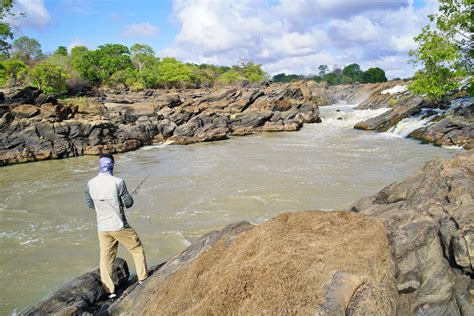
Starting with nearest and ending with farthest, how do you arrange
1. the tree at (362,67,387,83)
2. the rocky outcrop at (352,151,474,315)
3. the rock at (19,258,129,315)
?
the rocky outcrop at (352,151,474,315)
the rock at (19,258,129,315)
the tree at (362,67,387,83)

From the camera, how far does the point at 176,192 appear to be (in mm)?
13547

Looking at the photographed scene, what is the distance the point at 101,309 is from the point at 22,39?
75984 millimetres

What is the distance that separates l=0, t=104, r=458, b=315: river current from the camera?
26.0ft

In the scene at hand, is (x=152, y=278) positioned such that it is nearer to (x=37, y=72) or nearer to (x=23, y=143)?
(x=23, y=143)

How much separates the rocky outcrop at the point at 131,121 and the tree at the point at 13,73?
45.7ft

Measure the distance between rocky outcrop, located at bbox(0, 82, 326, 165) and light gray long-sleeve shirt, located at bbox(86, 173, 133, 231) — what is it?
19.2 m

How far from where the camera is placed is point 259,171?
54.4 feet

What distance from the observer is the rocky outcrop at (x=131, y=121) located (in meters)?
22.5

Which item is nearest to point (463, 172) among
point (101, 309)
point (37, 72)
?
point (101, 309)

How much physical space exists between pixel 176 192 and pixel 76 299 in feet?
28.0

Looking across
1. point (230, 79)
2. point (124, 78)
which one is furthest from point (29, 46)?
point (230, 79)

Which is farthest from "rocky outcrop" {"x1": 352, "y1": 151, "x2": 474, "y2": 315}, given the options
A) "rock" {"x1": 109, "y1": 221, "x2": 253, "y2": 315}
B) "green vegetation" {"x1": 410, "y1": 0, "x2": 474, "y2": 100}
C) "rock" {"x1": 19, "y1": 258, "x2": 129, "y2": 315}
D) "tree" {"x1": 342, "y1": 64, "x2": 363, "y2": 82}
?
"tree" {"x1": 342, "y1": 64, "x2": 363, "y2": 82}

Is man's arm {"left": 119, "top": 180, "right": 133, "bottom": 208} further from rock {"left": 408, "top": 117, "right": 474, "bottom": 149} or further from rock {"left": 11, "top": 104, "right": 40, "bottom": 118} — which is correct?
rock {"left": 11, "top": 104, "right": 40, "bottom": 118}

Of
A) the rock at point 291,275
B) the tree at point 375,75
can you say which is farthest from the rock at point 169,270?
the tree at point 375,75
